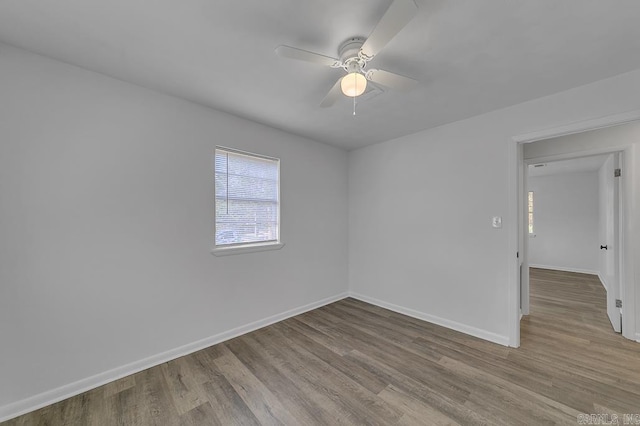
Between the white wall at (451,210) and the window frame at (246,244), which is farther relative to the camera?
the window frame at (246,244)

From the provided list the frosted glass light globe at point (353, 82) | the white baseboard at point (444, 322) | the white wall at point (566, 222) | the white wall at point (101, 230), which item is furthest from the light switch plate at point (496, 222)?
the white wall at point (566, 222)

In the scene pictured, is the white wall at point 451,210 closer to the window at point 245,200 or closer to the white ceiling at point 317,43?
the white ceiling at point 317,43

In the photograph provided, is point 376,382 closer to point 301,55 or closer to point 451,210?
point 451,210

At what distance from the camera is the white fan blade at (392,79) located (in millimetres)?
1644

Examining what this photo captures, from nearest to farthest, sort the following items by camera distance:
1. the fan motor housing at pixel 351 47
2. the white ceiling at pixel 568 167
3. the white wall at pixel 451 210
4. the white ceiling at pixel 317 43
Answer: the white ceiling at pixel 317 43, the fan motor housing at pixel 351 47, the white wall at pixel 451 210, the white ceiling at pixel 568 167

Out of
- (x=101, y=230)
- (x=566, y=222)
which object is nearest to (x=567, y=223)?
(x=566, y=222)

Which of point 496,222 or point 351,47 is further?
point 496,222

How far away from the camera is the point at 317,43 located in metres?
1.61

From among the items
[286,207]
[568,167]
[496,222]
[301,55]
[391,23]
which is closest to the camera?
[391,23]

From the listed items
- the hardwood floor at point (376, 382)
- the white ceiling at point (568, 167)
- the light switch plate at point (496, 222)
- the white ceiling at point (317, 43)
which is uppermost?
the white ceiling at point (317, 43)

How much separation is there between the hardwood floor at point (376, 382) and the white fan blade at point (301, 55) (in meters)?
2.33

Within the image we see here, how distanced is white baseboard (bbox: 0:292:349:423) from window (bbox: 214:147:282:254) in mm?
961

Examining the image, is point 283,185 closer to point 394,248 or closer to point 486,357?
point 394,248

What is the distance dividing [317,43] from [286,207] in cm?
207
